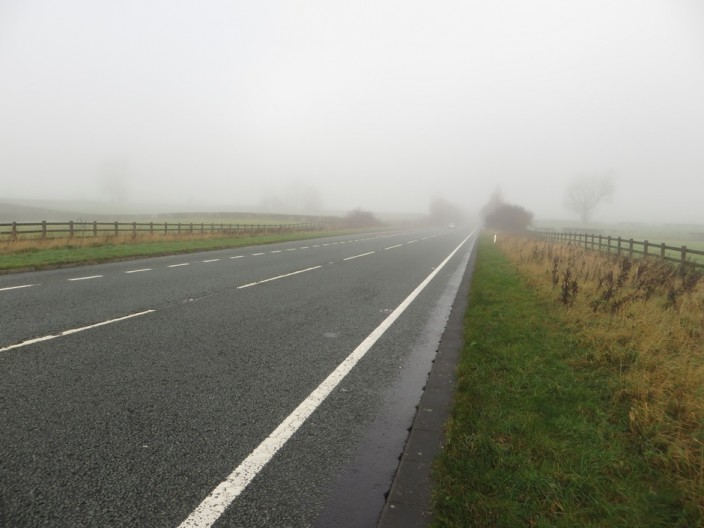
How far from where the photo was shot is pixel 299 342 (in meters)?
6.03

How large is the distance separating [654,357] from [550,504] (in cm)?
361

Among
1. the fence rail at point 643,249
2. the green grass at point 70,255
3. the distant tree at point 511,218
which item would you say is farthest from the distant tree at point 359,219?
the green grass at point 70,255

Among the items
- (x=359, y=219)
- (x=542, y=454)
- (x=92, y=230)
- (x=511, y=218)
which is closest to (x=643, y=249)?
(x=542, y=454)

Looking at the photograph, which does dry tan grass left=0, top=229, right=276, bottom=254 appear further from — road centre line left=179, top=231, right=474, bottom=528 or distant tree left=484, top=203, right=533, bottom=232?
distant tree left=484, top=203, right=533, bottom=232

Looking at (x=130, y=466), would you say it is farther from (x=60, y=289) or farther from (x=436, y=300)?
(x=60, y=289)

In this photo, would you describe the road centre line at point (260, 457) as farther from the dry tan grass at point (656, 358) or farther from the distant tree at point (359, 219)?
the distant tree at point (359, 219)

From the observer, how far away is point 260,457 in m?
3.11

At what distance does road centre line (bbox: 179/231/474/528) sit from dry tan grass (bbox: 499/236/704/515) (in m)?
2.74

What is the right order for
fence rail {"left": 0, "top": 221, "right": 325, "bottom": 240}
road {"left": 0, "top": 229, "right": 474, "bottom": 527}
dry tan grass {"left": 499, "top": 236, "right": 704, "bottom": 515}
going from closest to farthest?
road {"left": 0, "top": 229, "right": 474, "bottom": 527} → dry tan grass {"left": 499, "top": 236, "right": 704, "bottom": 515} → fence rail {"left": 0, "top": 221, "right": 325, "bottom": 240}

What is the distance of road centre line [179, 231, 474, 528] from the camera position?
98.3 inches

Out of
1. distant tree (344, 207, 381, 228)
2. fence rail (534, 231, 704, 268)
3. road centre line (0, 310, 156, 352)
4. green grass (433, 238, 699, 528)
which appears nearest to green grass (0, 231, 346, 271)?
road centre line (0, 310, 156, 352)

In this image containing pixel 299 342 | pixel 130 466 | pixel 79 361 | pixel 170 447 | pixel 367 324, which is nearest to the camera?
pixel 130 466

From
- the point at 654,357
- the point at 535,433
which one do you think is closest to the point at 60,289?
the point at 535,433

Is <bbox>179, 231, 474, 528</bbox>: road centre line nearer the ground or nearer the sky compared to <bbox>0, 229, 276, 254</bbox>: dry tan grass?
nearer the ground
